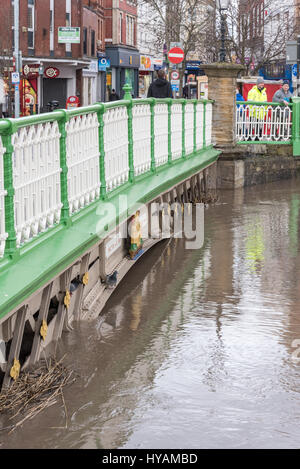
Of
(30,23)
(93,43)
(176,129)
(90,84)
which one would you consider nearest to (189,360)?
(176,129)

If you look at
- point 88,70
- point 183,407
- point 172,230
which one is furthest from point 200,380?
point 88,70

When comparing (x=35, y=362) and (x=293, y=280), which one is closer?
(x=35, y=362)

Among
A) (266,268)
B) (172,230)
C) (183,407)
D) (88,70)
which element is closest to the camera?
(183,407)

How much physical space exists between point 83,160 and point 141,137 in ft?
9.86

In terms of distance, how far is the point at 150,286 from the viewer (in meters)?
9.54

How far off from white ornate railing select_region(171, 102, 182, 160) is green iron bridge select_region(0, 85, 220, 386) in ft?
5.94

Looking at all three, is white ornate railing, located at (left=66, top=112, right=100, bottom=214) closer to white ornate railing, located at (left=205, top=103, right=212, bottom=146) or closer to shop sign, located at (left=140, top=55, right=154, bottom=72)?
white ornate railing, located at (left=205, top=103, right=212, bottom=146)

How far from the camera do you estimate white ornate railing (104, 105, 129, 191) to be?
8789 mm

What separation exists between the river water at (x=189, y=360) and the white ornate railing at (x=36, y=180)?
3.24 ft

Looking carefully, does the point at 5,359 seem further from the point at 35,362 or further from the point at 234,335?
the point at 234,335

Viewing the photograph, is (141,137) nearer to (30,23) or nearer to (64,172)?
(64,172)

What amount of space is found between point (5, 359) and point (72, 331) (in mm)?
1636

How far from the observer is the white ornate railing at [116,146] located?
8.79m

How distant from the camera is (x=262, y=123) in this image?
20.5m
